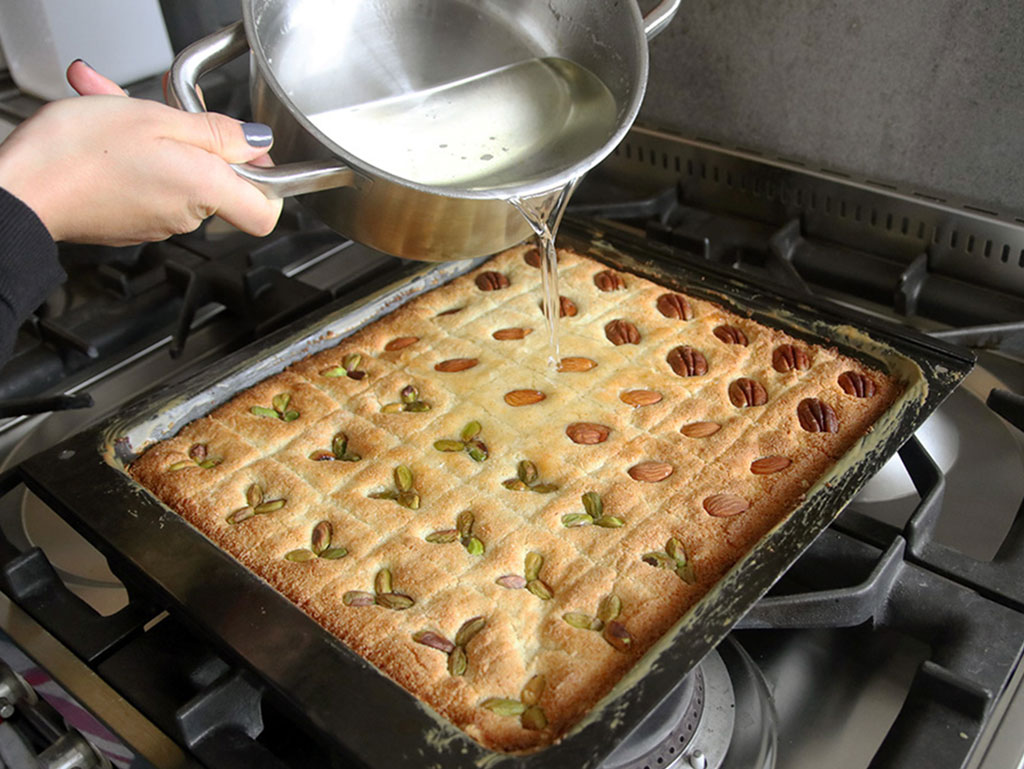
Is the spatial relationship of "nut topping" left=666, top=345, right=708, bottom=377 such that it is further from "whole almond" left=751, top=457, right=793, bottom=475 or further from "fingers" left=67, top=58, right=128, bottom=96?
"fingers" left=67, top=58, right=128, bottom=96

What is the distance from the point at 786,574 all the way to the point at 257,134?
2.13 ft

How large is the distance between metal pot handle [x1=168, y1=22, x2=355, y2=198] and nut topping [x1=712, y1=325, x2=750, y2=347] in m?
0.52

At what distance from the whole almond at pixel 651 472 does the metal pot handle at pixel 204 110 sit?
0.40 metres

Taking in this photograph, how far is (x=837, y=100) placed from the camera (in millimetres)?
1341

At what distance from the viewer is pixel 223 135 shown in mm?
768

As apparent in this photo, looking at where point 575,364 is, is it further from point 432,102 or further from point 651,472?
point 432,102

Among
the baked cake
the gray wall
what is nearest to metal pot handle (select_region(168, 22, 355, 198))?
the baked cake

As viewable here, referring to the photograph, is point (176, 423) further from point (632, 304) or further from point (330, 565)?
point (632, 304)

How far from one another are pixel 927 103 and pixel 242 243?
100cm

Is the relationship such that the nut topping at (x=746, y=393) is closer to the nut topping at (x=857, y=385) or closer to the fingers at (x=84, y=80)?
the nut topping at (x=857, y=385)

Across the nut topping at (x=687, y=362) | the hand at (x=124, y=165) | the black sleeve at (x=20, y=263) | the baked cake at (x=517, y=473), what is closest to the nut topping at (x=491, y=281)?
the baked cake at (x=517, y=473)

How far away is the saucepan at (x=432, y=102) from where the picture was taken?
0.84m

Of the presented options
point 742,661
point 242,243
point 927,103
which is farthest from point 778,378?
point 242,243

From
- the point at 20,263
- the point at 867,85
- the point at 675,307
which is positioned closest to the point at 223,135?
the point at 20,263
